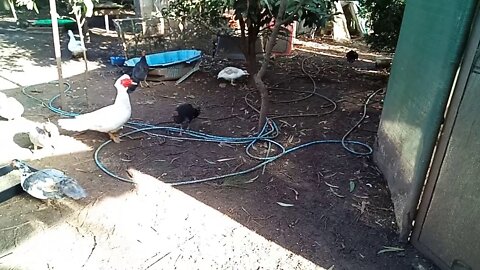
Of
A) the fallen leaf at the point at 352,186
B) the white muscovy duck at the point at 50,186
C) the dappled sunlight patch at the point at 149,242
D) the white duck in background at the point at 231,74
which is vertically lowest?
the dappled sunlight patch at the point at 149,242

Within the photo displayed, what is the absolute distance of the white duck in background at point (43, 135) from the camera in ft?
10.2

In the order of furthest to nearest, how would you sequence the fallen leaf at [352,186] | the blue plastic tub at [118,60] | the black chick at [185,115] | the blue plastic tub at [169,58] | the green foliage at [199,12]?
the blue plastic tub at [118,60]
the green foliage at [199,12]
the blue plastic tub at [169,58]
the black chick at [185,115]
the fallen leaf at [352,186]

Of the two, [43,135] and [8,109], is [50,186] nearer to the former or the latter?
[43,135]

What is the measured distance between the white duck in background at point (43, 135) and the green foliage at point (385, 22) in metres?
4.17

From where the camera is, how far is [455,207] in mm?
1912

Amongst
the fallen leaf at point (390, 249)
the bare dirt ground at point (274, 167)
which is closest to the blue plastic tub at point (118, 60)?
the bare dirt ground at point (274, 167)

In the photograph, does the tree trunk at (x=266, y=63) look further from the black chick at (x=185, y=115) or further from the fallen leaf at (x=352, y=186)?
the fallen leaf at (x=352, y=186)

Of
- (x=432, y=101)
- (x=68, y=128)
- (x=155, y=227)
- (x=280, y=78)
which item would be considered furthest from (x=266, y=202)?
(x=280, y=78)

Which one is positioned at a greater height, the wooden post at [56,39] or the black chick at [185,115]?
the wooden post at [56,39]

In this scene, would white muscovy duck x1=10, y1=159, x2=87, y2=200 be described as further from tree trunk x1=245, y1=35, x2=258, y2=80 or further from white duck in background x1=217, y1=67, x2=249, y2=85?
tree trunk x1=245, y1=35, x2=258, y2=80

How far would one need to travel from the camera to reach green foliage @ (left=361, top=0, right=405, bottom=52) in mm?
4945

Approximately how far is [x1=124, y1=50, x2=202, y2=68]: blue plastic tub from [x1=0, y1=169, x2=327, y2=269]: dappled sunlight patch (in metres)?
3.15

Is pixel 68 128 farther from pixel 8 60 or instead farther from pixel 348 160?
pixel 8 60

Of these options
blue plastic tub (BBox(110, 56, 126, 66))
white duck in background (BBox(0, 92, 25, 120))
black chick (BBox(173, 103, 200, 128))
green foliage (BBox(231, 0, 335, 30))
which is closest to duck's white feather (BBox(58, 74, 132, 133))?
black chick (BBox(173, 103, 200, 128))
